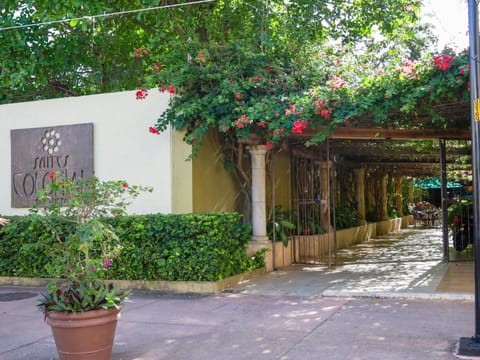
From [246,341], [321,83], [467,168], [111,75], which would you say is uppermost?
[111,75]

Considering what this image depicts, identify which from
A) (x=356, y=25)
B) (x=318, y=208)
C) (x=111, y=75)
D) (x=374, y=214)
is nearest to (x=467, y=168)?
(x=318, y=208)

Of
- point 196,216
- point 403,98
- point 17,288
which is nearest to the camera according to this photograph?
point 403,98

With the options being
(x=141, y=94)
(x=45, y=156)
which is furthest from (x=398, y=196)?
(x=45, y=156)

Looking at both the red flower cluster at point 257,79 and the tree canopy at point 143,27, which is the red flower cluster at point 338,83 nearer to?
the red flower cluster at point 257,79

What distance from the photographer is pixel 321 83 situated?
33.9ft

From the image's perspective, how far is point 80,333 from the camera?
5332 mm

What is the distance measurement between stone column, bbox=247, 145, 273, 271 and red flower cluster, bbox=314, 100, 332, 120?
236 cm

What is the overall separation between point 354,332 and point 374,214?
16.0 metres

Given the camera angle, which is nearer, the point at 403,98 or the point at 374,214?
the point at 403,98

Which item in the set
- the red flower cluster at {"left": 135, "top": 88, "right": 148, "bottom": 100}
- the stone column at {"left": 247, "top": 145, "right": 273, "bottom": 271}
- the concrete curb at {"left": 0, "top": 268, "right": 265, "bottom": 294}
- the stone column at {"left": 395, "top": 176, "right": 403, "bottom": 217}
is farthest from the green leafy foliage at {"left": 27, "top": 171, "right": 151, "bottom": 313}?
the stone column at {"left": 395, "top": 176, "right": 403, "bottom": 217}

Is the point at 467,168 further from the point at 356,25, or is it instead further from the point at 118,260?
the point at 118,260

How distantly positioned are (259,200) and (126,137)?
9.49 ft

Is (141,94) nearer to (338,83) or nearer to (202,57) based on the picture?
(202,57)

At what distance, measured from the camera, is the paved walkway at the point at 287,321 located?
19.6 ft
